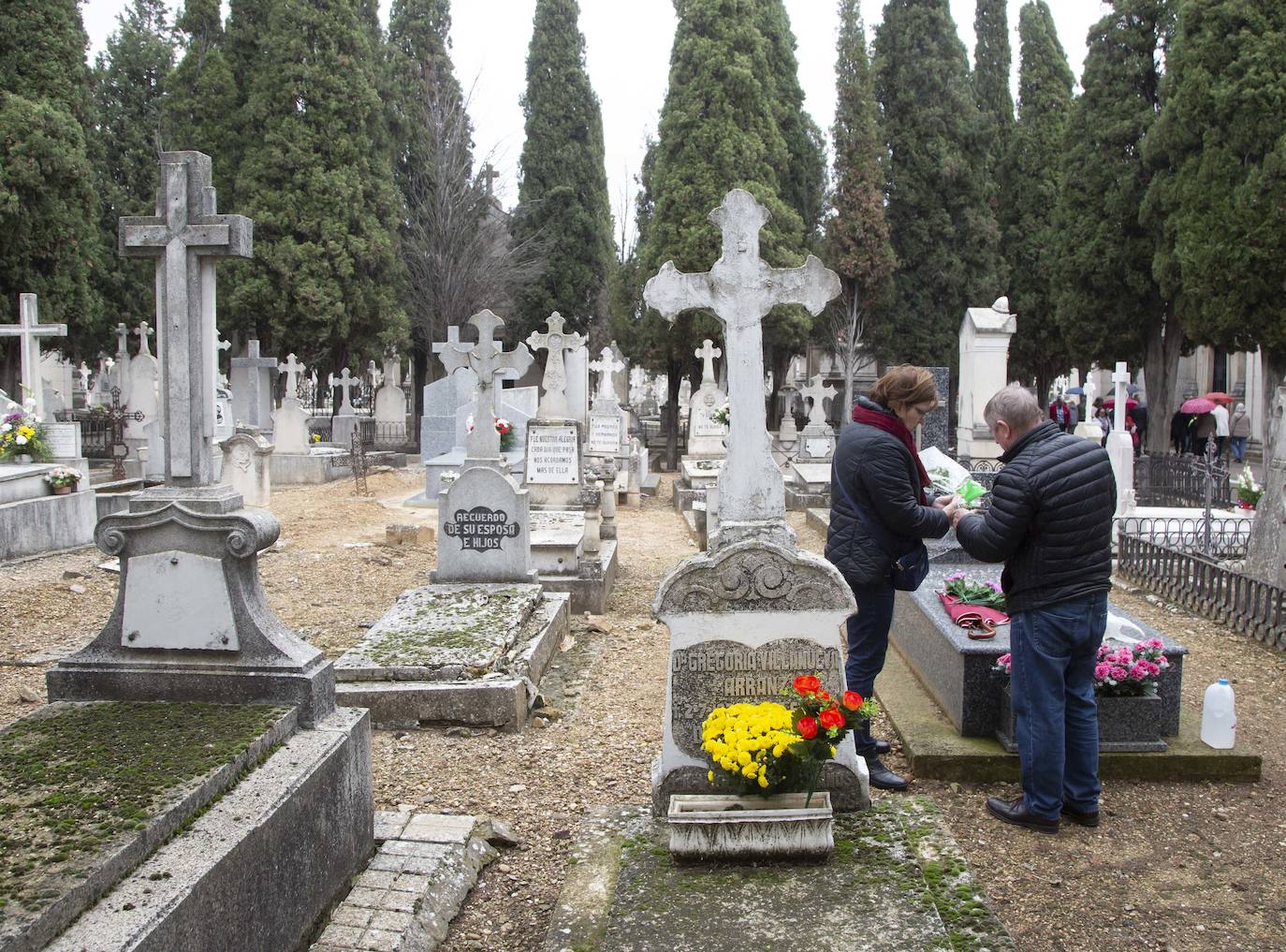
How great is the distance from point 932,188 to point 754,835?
85.7 feet

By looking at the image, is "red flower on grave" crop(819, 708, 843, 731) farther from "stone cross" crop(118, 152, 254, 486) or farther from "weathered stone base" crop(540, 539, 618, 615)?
"weathered stone base" crop(540, 539, 618, 615)

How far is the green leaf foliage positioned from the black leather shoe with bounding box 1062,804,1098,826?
15.7 metres

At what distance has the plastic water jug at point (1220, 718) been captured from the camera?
16.6 feet

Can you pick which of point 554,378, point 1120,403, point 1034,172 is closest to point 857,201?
point 1034,172

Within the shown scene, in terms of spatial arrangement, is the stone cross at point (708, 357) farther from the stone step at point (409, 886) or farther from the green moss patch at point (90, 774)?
the green moss patch at point (90, 774)

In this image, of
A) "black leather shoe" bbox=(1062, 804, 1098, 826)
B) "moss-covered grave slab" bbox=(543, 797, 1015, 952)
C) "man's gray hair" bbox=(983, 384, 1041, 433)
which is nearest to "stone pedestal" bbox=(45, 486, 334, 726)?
"moss-covered grave slab" bbox=(543, 797, 1015, 952)

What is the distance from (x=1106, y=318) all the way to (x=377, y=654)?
19.1m

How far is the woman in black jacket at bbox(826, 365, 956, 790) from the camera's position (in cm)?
437

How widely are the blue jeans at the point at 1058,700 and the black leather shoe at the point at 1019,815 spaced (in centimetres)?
3

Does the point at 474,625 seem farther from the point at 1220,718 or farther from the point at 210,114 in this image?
the point at 210,114

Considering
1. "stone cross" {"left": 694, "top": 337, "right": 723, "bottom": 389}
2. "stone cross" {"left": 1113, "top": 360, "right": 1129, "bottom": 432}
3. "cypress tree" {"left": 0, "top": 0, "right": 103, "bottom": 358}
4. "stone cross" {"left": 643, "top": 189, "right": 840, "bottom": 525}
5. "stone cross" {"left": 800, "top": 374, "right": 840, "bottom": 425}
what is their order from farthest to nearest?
"stone cross" {"left": 800, "top": 374, "right": 840, "bottom": 425} < "stone cross" {"left": 694, "top": 337, "right": 723, "bottom": 389} < "cypress tree" {"left": 0, "top": 0, "right": 103, "bottom": 358} < "stone cross" {"left": 1113, "top": 360, "right": 1129, "bottom": 432} < "stone cross" {"left": 643, "top": 189, "right": 840, "bottom": 525}

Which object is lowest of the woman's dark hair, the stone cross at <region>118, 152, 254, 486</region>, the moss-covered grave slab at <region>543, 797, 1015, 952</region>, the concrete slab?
the concrete slab

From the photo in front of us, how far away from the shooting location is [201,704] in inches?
158

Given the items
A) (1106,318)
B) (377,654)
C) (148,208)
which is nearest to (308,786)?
(377,654)
